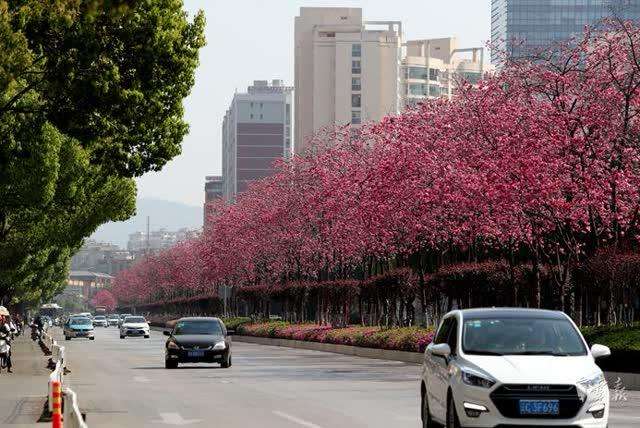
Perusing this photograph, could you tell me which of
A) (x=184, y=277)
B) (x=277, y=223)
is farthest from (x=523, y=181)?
(x=184, y=277)

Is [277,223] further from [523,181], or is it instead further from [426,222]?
[523,181]

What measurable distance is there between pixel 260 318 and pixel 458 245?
4616 cm

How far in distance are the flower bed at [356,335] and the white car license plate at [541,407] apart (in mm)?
30885

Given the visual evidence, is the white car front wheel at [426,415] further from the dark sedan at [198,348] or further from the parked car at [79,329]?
the parked car at [79,329]

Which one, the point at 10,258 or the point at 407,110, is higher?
the point at 407,110

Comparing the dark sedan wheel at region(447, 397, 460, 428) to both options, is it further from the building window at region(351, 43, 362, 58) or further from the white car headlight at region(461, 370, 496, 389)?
the building window at region(351, 43, 362, 58)

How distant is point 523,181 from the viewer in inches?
1577

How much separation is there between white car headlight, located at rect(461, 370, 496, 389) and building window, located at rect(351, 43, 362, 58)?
6747 inches

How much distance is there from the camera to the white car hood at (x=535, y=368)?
15781mm

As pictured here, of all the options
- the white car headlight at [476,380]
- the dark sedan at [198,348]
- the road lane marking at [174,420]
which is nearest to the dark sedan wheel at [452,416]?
the white car headlight at [476,380]

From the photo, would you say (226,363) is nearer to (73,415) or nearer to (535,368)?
(535,368)

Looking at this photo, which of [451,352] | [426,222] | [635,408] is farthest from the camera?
[426,222]

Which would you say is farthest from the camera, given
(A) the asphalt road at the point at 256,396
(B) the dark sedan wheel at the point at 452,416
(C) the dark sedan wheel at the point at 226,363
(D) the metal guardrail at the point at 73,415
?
(C) the dark sedan wheel at the point at 226,363

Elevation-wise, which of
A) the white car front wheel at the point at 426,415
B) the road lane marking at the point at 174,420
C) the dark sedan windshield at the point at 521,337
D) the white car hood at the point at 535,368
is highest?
the dark sedan windshield at the point at 521,337
